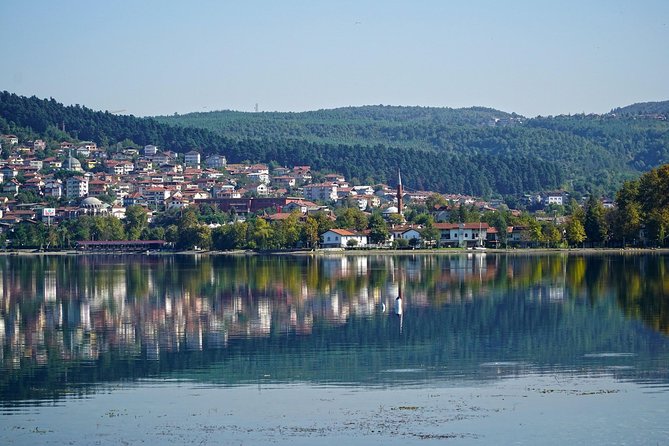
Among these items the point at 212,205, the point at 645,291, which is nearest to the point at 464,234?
the point at 212,205

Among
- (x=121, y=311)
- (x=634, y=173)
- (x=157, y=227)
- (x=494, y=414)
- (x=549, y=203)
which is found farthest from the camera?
(x=634, y=173)

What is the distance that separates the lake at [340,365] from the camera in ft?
51.2

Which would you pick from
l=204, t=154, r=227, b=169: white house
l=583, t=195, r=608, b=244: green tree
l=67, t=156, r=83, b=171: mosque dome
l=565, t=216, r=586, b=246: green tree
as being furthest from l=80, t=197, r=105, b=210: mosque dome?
l=583, t=195, r=608, b=244: green tree

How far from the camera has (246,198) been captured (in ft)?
403

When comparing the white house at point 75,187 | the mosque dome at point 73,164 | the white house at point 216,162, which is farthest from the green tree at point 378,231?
the white house at point 216,162

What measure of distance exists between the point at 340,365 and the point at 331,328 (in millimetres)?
6097

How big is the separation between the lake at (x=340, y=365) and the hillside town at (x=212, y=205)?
150 ft

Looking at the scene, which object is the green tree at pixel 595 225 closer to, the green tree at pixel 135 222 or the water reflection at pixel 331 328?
the water reflection at pixel 331 328

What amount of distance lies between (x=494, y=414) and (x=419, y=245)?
6986 cm

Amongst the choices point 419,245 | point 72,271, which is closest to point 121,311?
point 72,271

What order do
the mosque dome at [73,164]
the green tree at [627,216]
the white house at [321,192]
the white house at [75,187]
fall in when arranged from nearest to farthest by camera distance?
the green tree at [627,216], the white house at [75,187], the white house at [321,192], the mosque dome at [73,164]

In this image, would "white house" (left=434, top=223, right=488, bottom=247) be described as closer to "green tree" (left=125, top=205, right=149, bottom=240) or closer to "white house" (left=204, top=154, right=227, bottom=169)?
"green tree" (left=125, top=205, right=149, bottom=240)

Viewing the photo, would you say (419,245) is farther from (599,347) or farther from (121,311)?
(599,347)

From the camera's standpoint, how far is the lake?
614 inches
